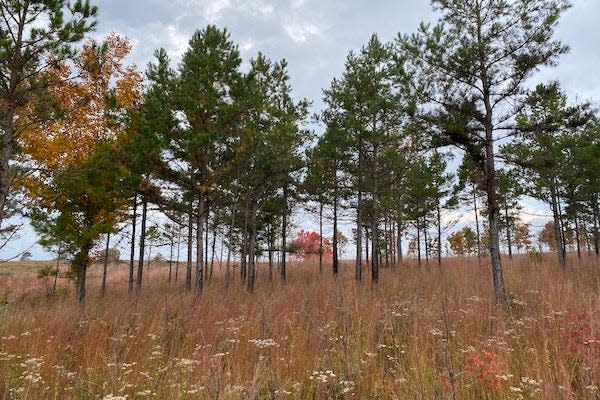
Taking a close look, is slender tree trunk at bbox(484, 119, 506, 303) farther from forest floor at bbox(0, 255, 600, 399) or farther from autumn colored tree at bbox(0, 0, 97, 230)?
autumn colored tree at bbox(0, 0, 97, 230)

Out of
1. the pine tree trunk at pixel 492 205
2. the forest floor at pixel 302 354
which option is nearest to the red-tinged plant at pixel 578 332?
the forest floor at pixel 302 354

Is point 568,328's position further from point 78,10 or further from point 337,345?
point 78,10

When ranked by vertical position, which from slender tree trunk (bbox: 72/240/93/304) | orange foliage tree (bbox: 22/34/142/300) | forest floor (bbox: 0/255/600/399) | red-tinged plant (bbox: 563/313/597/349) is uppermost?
orange foliage tree (bbox: 22/34/142/300)

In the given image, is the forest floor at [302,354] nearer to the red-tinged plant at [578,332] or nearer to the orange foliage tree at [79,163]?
the red-tinged plant at [578,332]

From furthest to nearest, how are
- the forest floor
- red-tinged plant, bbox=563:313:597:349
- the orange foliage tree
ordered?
the orange foliage tree
red-tinged plant, bbox=563:313:597:349
the forest floor

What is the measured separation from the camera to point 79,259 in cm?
1305

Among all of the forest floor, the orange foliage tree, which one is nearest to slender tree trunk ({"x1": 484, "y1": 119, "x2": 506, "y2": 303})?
the forest floor

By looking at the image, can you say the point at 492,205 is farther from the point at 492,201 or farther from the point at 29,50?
the point at 29,50

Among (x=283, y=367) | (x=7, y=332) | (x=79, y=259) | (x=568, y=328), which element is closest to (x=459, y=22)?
(x=568, y=328)

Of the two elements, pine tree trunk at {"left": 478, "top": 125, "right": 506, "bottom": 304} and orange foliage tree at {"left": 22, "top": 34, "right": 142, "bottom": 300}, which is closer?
pine tree trunk at {"left": 478, "top": 125, "right": 506, "bottom": 304}

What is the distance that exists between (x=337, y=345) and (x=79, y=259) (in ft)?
Result: 38.0

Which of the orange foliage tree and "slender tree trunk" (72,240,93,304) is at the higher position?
the orange foliage tree

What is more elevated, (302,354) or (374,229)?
(374,229)

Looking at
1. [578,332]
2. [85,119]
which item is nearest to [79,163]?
[85,119]
